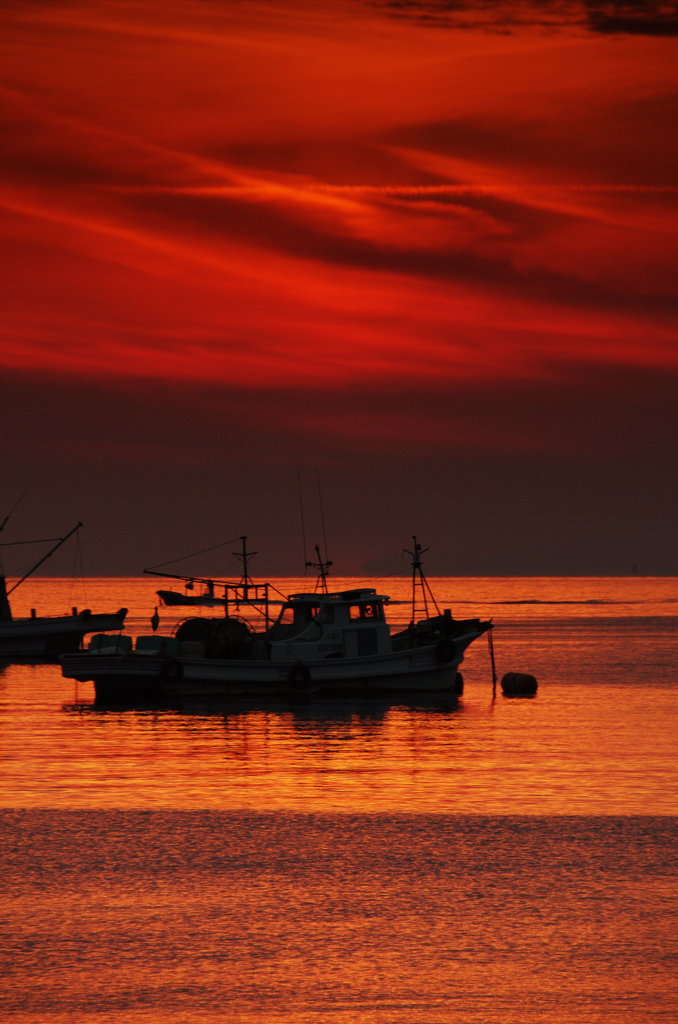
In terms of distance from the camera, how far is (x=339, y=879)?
2270 centimetres

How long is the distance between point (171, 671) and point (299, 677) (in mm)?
6900

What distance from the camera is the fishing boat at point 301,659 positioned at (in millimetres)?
66688

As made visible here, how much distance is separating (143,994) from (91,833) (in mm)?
11943

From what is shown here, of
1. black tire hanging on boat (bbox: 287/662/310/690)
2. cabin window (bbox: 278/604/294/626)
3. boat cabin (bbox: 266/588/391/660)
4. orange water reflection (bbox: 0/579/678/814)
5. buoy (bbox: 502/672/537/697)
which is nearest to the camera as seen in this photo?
orange water reflection (bbox: 0/579/678/814)

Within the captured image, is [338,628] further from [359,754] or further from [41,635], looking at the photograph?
[41,635]

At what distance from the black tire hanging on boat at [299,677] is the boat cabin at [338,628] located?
772 millimetres

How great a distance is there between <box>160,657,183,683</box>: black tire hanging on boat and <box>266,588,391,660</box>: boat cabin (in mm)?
4930

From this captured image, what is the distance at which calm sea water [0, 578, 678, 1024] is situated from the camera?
1583 cm

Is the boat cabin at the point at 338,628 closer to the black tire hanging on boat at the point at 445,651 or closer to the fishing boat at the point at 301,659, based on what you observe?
the fishing boat at the point at 301,659

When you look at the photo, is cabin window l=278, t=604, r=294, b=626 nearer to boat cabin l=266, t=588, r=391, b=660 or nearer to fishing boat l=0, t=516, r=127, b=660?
boat cabin l=266, t=588, r=391, b=660

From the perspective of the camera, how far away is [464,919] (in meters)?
19.8

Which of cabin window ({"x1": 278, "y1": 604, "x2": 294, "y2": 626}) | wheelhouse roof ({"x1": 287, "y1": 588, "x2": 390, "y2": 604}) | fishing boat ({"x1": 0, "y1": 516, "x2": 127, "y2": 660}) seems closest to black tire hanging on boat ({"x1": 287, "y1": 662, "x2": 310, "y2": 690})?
wheelhouse roof ({"x1": 287, "y1": 588, "x2": 390, "y2": 604})

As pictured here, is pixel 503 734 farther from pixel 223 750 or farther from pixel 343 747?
pixel 223 750

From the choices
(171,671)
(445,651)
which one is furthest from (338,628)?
(171,671)
